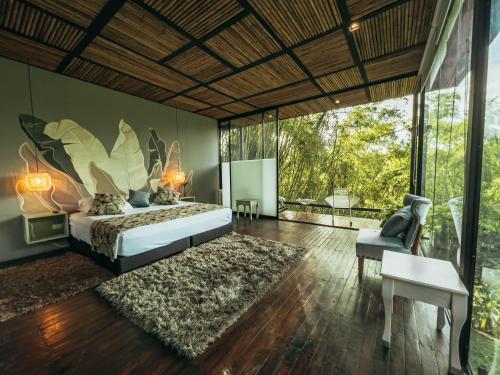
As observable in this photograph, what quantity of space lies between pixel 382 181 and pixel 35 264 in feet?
24.3

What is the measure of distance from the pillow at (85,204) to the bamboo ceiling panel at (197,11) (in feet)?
10.00

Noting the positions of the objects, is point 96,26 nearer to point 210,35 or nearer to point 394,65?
point 210,35

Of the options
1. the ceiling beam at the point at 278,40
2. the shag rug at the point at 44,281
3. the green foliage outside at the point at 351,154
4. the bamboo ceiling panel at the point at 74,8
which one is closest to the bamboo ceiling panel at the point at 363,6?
the ceiling beam at the point at 278,40

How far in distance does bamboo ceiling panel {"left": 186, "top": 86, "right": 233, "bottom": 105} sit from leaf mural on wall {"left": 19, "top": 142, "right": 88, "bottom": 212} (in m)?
2.72

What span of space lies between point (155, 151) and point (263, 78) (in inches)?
117

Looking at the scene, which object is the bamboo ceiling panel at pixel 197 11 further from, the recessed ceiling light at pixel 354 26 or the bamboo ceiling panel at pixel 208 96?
the bamboo ceiling panel at pixel 208 96

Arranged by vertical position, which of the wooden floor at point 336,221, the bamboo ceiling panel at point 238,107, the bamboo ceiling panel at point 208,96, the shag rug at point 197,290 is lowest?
the shag rug at point 197,290

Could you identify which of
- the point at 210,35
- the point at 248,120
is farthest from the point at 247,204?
the point at 210,35

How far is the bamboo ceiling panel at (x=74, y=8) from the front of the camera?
6.36 feet

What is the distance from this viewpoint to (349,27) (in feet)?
7.66

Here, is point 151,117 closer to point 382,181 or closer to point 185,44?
point 185,44

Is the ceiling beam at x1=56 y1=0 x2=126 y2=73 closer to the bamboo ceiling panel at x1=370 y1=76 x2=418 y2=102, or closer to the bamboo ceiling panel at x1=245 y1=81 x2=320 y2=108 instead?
the bamboo ceiling panel at x1=245 y1=81 x2=320 y2=108

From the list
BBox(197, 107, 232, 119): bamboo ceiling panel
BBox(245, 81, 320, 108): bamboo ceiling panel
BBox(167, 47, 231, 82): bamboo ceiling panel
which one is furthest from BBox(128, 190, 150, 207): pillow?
BBox(245, 81, 320, 108): bamboo ceiling panel

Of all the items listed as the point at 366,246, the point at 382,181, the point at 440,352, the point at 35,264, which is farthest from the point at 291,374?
the point at 382,181
